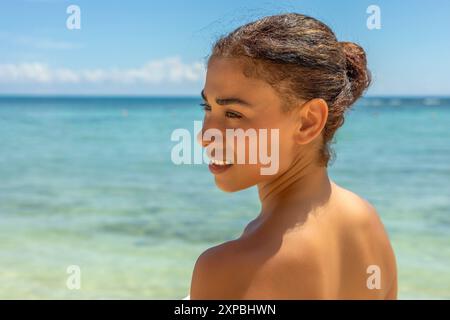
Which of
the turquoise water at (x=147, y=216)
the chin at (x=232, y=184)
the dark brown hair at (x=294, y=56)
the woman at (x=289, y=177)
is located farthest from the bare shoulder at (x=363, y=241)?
the turquoise water at (x=147, y=216)

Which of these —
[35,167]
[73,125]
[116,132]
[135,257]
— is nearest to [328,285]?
[135,257]

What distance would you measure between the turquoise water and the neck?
654mm

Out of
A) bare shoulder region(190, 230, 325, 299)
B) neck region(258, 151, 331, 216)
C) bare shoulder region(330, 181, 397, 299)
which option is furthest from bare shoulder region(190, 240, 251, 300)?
bare shoulder region(330, 181, 397, 299)

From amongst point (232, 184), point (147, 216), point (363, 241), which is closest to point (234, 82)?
point (232, 184)

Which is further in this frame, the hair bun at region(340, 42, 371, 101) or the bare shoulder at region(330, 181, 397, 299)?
the hair bun at region(340, 42, 371, 101)

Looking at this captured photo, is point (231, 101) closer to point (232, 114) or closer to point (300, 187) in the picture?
point (232, 114)

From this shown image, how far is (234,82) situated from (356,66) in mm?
376

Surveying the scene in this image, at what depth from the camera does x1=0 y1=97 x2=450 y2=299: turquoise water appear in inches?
221

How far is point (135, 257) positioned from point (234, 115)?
4909mm

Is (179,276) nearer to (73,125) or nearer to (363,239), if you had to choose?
(363,239)

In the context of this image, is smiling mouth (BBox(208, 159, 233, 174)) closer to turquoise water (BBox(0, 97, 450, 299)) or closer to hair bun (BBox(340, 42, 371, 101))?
hair bun (BBox(340, 42, 371, 101))

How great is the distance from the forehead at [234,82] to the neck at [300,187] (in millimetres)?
192

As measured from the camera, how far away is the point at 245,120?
151 centimetres

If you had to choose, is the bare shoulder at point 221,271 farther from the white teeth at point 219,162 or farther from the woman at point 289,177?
the white teeth at point 219,162
